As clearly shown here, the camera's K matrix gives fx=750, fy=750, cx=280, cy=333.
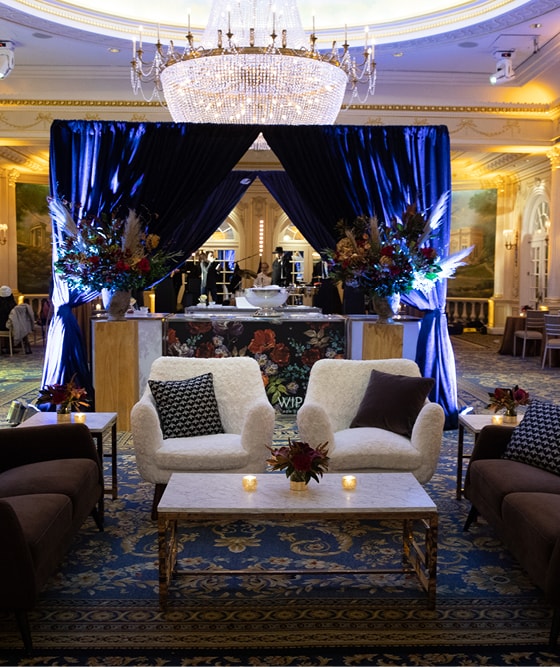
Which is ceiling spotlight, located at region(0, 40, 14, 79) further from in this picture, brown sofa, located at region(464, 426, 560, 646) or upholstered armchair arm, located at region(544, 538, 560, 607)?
upholstered armchair arm, located at region(544, 538, 560, 607)

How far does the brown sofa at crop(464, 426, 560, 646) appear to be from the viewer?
322cm

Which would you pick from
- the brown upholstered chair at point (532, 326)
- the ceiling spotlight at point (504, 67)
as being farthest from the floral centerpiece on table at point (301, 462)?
the brown upholstered chair at point (532, 326)

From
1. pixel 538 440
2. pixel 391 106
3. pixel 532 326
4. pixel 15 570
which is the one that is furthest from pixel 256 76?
pixel 532 326

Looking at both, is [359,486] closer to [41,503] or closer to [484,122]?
[41,503]

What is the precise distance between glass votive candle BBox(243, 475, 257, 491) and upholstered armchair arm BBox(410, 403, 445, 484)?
1.23m

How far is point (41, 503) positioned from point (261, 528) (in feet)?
4.85

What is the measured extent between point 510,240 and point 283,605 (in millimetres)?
14707

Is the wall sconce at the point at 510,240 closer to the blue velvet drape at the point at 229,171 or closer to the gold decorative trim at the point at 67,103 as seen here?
the gold decorative trim at the point at 67,103

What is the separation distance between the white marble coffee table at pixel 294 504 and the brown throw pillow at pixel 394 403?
99 cm

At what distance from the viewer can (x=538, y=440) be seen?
13.9ft

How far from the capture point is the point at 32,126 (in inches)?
413

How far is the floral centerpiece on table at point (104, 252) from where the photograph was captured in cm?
672

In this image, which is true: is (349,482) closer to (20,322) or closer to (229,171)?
(229,171)

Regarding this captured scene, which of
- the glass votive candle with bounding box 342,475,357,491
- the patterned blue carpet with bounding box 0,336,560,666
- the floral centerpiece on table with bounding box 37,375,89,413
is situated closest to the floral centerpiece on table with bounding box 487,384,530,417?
the patterned blue carpet with bounding box 0,336,560,666
